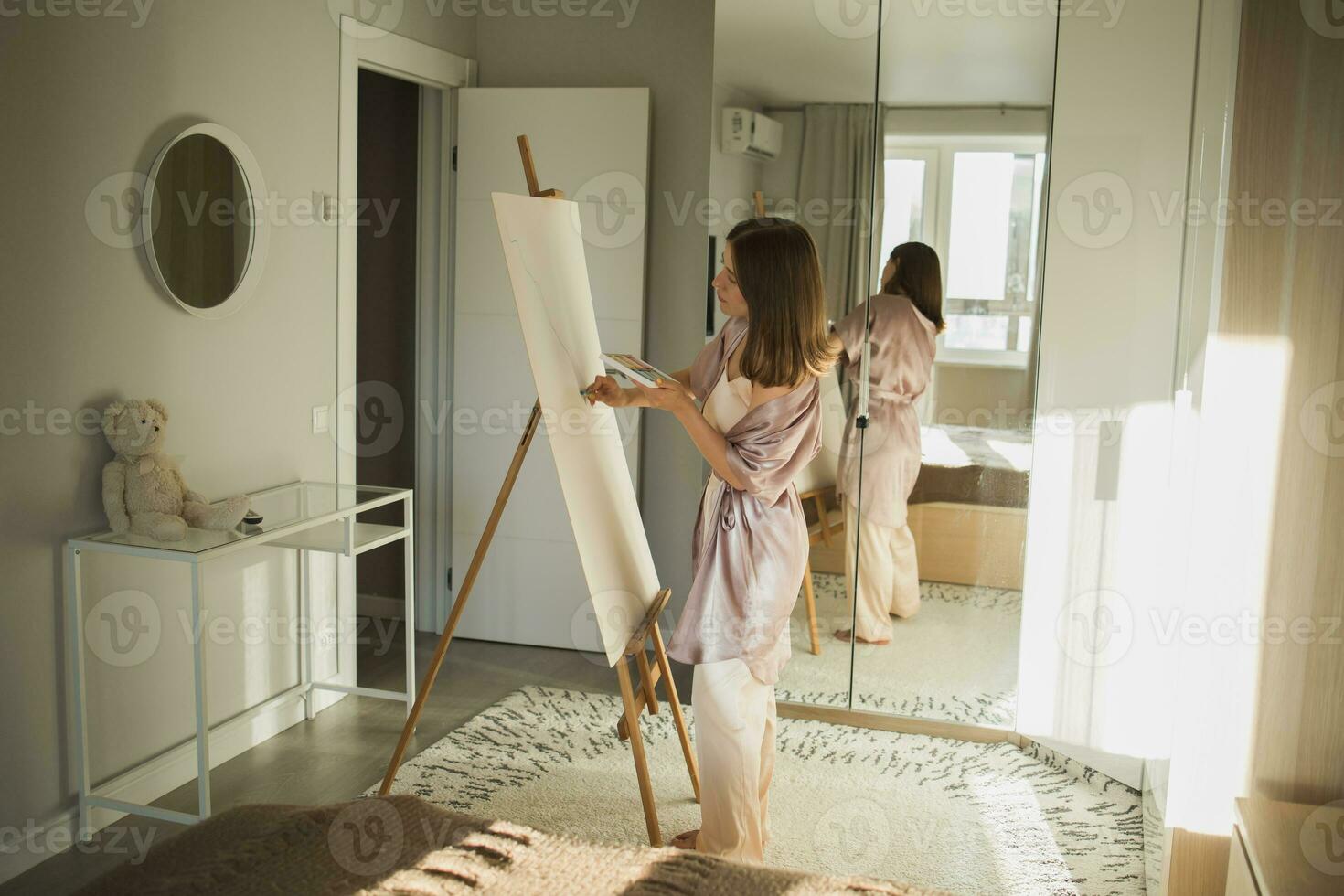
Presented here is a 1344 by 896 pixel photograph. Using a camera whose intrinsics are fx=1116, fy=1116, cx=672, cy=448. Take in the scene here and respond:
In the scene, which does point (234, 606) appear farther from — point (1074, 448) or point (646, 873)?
point (1074, 448)

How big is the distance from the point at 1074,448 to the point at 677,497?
158 cm

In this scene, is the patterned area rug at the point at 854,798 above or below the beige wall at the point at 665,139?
below

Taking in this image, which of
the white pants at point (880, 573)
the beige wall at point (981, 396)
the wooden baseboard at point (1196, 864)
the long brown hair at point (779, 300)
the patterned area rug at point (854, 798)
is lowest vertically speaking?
the patterned area rug at point (854, 798)

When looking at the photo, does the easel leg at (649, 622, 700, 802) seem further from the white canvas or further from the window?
the window

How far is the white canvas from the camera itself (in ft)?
8.11

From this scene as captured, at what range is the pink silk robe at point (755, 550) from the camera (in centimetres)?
252

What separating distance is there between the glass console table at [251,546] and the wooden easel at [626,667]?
488 mm

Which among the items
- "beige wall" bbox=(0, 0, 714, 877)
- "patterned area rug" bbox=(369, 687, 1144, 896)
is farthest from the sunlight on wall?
"beige wall" bbox=(0, 0, 714, 877)

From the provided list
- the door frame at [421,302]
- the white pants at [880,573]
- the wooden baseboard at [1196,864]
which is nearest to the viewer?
the wooden baseboard at [1196,864]

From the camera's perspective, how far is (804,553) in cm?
267

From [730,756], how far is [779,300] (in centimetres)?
105

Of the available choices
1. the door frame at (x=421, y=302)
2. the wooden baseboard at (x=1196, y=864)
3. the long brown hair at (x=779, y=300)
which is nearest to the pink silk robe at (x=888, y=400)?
the long brown hair at (x=779, y=300)

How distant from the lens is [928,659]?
3543 millimetres

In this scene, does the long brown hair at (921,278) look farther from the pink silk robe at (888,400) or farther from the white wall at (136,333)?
the white wall at (136,333)
